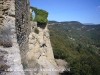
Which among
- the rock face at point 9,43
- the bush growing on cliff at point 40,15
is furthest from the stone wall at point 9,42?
the bush growing on cliff at point 40,15

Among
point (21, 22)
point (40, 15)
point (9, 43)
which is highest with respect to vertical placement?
point (40, 15)

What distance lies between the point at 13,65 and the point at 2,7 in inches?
119

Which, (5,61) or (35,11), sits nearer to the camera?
(5,61)

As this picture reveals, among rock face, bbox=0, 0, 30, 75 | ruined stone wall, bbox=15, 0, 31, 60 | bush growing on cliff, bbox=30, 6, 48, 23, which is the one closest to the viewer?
rock face, bbox=0, 0, 30, 75

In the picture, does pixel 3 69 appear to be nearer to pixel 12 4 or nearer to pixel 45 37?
pixel 12 4

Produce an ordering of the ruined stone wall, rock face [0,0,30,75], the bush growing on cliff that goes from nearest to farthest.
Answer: rock face [0,0,30,75], the ruined stone wall, the bush growing on cliff

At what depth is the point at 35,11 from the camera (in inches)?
690

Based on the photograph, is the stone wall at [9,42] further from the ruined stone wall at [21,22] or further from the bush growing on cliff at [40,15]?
the bush growing on cliff at [40,15]

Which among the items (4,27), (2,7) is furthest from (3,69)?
(2,7)

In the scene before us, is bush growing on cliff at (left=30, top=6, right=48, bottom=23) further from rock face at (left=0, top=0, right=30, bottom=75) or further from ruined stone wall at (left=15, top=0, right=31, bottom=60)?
rock face at (left=0, top=0, right=30, bottom=75)

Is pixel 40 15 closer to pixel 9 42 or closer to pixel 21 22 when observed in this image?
pixel 21 22

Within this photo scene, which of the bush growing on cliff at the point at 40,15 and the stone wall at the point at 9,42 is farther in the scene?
the bush growing on cliff at the point at 40,15

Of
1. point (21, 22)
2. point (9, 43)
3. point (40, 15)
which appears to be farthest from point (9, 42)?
point (40, 15)

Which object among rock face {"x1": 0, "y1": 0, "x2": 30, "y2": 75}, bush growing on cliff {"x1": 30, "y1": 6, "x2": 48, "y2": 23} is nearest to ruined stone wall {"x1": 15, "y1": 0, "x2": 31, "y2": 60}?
rock face {"x1": 0, "y1": 0, "x2": 30, "y2": 75}
